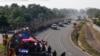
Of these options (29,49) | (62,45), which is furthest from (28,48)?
(62,45)

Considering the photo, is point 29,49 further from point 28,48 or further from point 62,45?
point 62,45

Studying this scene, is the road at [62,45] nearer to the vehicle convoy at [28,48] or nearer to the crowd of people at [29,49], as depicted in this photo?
the vehicle convoy at [28,48]

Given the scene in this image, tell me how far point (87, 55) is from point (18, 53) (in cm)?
1269

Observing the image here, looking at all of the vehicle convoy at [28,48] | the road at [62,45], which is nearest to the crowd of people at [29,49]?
the vehicle convoy at [28,48]

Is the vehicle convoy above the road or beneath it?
above

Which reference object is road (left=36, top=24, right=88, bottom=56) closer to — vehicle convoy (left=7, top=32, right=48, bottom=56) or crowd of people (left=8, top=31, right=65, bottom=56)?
vehicle convoy (left=7, top=32, right=48, bottom=56)

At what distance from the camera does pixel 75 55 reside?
36719 mm

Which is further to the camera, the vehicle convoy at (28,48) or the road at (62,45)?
the road at (62,45)

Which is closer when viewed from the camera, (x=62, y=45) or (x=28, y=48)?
(x=28, y=48)

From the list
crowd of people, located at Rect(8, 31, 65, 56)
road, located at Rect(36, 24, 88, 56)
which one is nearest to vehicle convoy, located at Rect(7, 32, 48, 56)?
crowd of people, located at Rect(8, 31, 65, 56)

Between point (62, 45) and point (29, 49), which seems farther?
point (62, 45)

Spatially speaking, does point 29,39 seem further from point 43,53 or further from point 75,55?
point 75,55

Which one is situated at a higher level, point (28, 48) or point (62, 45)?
point (28, 48)

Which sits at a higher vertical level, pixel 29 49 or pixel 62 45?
pixel 29 49
